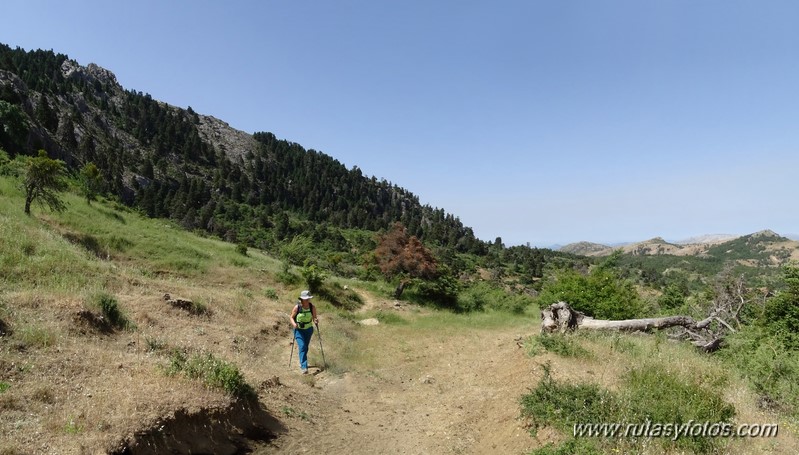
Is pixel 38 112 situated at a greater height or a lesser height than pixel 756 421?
greater

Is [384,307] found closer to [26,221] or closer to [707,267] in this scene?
[26,221]

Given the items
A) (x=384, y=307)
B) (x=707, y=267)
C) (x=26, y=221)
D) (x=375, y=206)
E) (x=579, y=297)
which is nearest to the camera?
(x=26, y=221)

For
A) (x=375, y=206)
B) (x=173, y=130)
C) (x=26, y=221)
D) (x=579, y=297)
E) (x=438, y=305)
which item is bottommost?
(x=438, y=305)

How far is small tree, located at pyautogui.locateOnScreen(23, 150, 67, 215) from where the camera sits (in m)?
16.8

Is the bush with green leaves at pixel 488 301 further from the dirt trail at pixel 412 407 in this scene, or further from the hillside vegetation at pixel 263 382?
the dirt trail at pixel 412 407

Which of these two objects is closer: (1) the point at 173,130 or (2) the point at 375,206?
(1) the point at 173,130

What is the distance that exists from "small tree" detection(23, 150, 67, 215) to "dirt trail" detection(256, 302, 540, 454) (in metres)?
15.5

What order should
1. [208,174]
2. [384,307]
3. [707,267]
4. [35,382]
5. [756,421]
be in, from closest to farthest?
[35,382] < [756,421] < [384,307] < [208,174] < [707,267]

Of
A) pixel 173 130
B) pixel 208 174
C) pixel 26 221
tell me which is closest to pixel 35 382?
pixel 26 221

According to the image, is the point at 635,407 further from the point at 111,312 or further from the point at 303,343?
the point at 111,312

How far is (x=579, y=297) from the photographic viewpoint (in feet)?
62.5

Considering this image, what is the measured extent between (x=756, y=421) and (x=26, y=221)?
23.3 m

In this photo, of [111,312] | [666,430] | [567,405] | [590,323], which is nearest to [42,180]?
[111,312]

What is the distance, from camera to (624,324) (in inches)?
512
